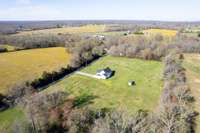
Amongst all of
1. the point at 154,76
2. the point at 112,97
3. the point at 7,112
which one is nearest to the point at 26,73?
the point at 7,112

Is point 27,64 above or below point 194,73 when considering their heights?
below

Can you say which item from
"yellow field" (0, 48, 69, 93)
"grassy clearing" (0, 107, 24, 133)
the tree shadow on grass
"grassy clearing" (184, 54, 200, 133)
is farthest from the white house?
"grassy clearing" (0, 107, 24, 133)

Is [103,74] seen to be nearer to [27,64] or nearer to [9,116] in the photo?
[9,116]

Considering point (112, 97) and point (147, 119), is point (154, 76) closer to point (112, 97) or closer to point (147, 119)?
point (112, 97)

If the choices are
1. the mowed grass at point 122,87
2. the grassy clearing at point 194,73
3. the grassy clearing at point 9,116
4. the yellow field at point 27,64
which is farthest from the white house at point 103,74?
the grassy clearing at point 9,116

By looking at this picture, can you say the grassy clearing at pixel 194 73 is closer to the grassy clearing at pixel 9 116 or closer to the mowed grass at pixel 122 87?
the mowed grass at pixel 122 87

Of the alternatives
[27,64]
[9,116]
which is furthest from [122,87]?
[27,64]

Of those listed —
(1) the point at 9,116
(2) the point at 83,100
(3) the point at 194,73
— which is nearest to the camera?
(1) the point at 9,116

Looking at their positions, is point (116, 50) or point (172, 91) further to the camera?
point (116, 50)
